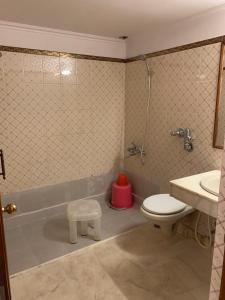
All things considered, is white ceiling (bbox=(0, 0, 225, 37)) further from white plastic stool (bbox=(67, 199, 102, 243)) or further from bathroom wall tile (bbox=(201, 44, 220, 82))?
white plastic stool (bbox=(67, 199, 102, 243))

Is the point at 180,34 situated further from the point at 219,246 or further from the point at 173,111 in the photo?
the point at 219,246

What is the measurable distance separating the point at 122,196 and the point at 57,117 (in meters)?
1.26

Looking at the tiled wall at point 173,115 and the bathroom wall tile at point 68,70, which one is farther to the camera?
the bathroom wall tile at point 68,70

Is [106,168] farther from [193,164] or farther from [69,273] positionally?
[69,273]

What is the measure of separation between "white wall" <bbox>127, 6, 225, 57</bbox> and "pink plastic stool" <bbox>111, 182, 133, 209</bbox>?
1638 mm

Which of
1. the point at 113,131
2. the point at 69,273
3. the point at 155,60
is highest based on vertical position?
the point at 155,60

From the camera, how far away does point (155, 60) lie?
100 inches

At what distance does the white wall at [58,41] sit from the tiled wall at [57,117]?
0.11m

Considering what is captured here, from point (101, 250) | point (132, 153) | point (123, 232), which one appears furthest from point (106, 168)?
point (101, 250)

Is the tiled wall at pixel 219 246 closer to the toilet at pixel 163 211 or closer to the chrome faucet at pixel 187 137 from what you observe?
the toilet at pixel 163 211

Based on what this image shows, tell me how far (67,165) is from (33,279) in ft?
4.17

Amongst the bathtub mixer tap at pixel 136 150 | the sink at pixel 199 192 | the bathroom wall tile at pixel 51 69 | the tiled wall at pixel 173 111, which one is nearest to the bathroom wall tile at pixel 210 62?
the tiled wall at pixel 173 111

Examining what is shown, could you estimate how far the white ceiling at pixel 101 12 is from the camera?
181 centimetres

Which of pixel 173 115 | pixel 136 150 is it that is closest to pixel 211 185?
pixel 173 115
